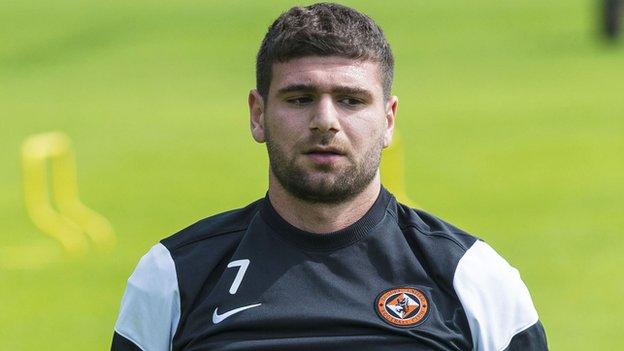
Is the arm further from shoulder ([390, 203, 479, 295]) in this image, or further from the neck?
the neck

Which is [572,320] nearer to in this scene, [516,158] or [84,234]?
[84,234]

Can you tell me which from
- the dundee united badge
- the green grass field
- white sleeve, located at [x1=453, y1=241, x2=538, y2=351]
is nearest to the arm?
white sleeve, located at [x1=453, y1=241, x2=538, y2=351]

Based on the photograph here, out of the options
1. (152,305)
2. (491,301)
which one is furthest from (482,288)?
(152,305)

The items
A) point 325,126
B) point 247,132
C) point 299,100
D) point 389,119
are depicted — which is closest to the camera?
point 325,126

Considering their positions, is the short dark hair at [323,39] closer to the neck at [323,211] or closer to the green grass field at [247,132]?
the neck at [323,211]

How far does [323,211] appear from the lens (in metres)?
4.89

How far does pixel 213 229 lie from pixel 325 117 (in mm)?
562

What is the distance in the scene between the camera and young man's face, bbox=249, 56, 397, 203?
15.6 feet

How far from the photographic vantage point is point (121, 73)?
3522 centimetres

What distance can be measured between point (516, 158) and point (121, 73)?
531 inches

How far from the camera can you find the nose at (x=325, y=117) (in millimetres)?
4707

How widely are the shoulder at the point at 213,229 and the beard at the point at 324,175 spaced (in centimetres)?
25

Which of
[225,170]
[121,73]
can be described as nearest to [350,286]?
[225,170]

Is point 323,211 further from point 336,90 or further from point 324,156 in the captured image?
point 336,90
